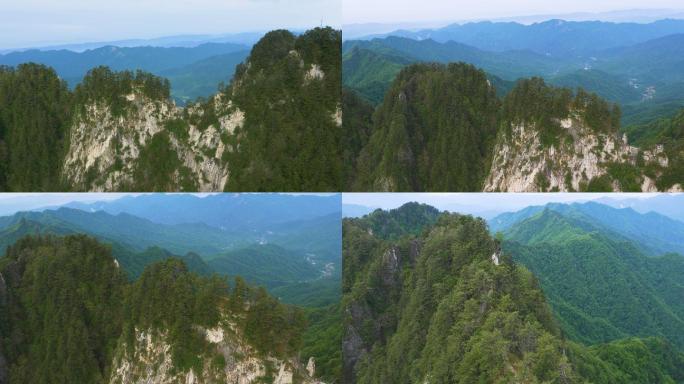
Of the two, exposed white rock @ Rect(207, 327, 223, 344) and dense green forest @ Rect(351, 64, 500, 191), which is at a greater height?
dense green forest @ Rect(351, 64, 500, 191)

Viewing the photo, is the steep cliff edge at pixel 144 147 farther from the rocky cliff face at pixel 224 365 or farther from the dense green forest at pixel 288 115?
the rocky cliff face at pixel 224 365

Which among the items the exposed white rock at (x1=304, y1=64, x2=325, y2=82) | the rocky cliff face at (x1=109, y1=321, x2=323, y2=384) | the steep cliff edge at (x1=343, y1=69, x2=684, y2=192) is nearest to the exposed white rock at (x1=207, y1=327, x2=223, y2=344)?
the rocky cliff face at (x1=109, y1=321, x2=323, y2=384)

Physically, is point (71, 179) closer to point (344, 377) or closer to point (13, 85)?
point (13, 85)

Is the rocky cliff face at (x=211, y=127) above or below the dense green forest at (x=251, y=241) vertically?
above

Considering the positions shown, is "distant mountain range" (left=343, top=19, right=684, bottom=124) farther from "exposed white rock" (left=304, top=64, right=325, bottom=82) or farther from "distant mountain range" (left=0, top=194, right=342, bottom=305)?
"distant mountain range" (left=0, top=194, right=342, bottom=305)

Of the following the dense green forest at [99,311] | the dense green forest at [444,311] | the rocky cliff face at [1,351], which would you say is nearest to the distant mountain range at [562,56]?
the dense green forest at [444,311]

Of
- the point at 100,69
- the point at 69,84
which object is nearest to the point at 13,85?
the point at 69,84

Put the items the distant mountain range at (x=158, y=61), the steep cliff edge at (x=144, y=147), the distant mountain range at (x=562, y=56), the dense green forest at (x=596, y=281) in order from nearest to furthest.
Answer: the steep cliff edge at (x=144, y=147) < the distant mountain range at (x=158, y=61) < the distant mountain range at (x=562, y=56) < the dense green forest at (x=596, y=281)
